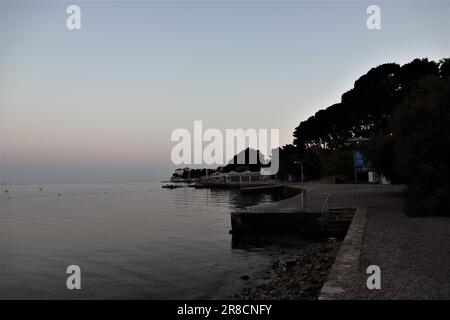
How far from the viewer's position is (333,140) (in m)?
77.4

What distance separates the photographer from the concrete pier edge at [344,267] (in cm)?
681

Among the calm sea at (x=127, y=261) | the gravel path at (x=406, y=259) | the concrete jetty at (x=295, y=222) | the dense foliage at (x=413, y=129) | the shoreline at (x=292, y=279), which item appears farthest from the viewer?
the concrete jetty at (x=295, y=222)

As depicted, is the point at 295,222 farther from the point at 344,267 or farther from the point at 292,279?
the point at 344,267

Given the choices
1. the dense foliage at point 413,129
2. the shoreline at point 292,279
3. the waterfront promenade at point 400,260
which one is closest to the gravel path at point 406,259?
the waterfront promenade at point 400,260

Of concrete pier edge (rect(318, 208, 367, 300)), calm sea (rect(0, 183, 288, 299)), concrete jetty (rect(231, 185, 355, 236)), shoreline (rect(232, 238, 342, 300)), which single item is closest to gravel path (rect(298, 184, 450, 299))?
concrete pier edge (rect(318, 208, 367, 300))

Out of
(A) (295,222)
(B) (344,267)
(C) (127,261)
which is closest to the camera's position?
(B) (344,267)

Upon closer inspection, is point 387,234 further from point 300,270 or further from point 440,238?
point 300,270

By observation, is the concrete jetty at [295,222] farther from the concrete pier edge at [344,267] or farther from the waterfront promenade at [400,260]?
the concrete pier edge at [344,267]

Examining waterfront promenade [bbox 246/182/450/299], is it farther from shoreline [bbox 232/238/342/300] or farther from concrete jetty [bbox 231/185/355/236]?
concrete jetty [bbox 231/185/355/236]

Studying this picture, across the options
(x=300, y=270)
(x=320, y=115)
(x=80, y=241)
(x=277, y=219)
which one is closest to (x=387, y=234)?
(x=300, y=270)

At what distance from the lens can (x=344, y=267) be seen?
338 inches

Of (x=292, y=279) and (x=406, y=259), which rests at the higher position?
(x=406, y=259)

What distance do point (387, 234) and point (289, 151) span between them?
87.2 metres

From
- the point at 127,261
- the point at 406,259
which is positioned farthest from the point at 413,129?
the point at 127,261
